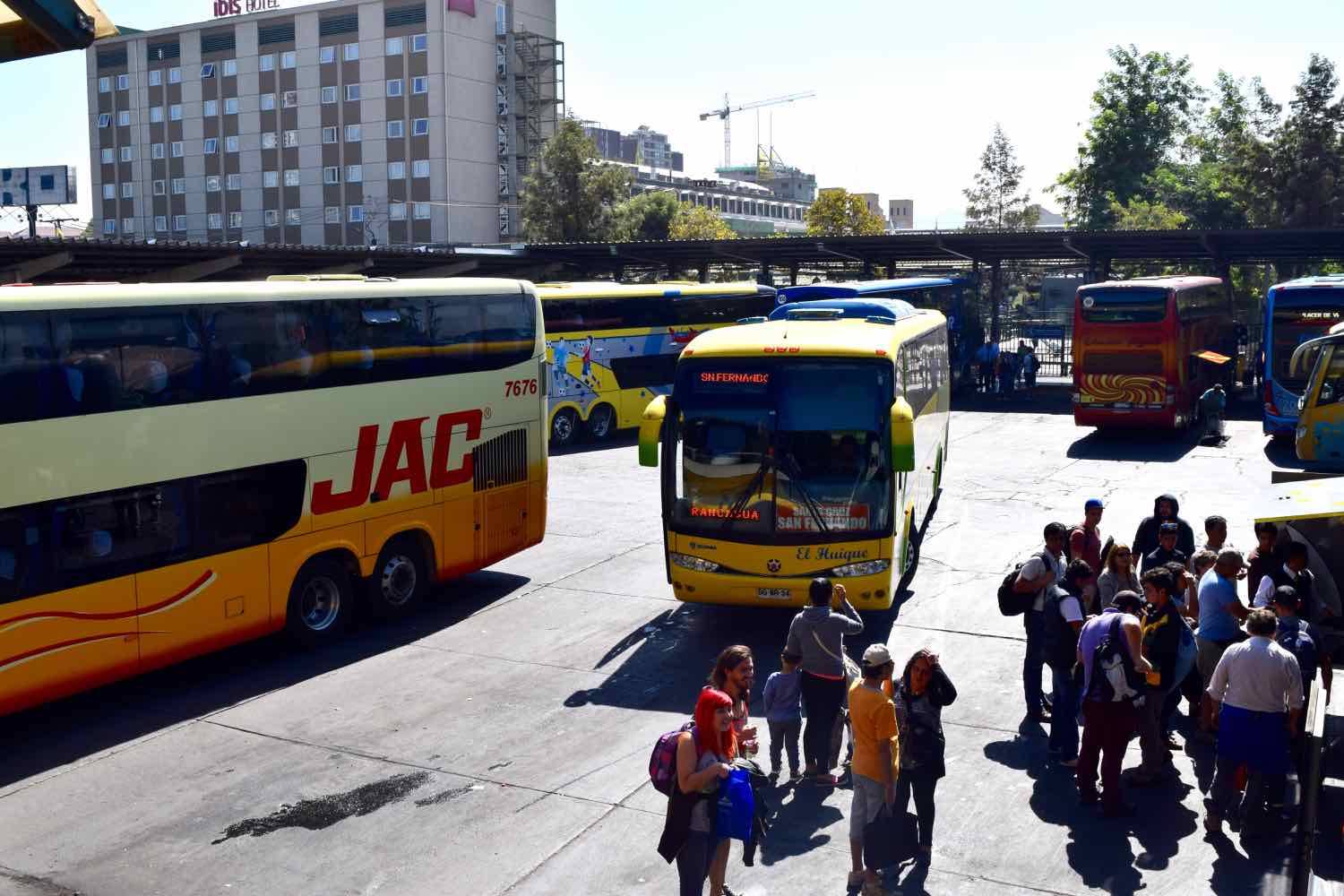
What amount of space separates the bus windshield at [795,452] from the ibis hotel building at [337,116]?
70.5m

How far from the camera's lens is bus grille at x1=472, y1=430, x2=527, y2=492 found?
15.4 metres

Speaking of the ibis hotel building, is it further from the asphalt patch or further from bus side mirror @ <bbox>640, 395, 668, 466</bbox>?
the asphalt patch

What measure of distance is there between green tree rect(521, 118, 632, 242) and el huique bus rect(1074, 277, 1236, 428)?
42.9 metres

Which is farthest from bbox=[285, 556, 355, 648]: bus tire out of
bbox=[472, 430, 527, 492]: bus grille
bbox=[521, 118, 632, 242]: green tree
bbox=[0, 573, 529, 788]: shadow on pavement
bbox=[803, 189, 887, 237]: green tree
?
bbox=[803, 189, 887, 237]: green tree

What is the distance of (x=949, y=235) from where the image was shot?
3869 cm

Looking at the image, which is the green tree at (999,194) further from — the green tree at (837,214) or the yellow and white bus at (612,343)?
the yellow and white bus at (612,343)

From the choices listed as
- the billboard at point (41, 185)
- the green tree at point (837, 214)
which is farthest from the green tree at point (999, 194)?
the billboard at point (41, 185)

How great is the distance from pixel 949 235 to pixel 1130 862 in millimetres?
32343

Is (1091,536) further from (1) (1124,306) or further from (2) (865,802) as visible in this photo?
(1) (1124,306)

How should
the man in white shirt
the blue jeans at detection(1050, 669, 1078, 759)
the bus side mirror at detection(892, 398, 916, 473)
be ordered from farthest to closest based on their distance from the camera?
the bus side mirror at detection(892, 398, 916, 473)
the blue jeans at detection(1050, 669, 1078, 759)
the man in white shirt

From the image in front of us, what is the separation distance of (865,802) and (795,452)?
5664 millimetres

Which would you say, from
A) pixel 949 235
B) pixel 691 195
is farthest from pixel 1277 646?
pixel 691 195

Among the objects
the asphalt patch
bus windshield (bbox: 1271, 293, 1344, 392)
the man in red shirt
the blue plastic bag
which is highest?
bus windshield (bbox: 1271, 293, 1344, 392)

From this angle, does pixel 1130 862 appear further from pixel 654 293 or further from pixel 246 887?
pixel 654 293
